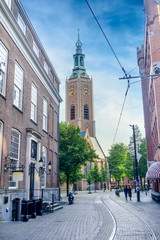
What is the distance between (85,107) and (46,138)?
64.9 metres

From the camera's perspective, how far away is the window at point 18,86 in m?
14.4

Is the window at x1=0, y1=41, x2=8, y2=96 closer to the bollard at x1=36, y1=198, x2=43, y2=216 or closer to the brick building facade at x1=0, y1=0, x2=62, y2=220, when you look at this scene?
the brick building facade at x1=0, y1=0, x2=62, y2=220

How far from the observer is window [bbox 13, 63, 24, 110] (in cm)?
1444

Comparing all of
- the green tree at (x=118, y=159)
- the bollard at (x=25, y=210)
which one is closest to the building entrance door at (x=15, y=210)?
the bollard at (x=25, y=210)

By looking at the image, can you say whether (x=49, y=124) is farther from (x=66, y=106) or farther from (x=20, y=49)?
(x=66, y=106)

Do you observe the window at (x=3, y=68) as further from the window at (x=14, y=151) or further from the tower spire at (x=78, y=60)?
the tower spire at (x=78, y=60)

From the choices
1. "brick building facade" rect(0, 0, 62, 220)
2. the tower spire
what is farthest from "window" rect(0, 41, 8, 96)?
the tower spire

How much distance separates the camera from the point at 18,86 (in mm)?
14766

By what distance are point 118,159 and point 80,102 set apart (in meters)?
24.3

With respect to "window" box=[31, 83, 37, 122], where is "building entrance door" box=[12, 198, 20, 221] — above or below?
below

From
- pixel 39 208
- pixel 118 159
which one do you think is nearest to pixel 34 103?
pixel 39 208

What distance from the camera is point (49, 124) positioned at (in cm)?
2177

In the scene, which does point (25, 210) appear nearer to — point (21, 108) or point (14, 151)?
point (14, 151)

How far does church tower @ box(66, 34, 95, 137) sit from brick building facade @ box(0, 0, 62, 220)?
61.2m
